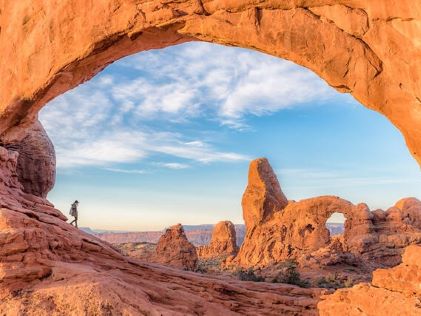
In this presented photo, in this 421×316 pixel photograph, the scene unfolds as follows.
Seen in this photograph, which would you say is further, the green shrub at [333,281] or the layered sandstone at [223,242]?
the layered sandstone at [223,242]

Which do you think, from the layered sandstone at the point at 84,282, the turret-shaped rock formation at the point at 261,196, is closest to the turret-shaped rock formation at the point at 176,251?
the layered sandstone at the point at 84,282

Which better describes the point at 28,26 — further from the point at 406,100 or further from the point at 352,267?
the point at 352,267

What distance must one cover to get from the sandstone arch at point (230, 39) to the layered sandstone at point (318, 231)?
19022mm

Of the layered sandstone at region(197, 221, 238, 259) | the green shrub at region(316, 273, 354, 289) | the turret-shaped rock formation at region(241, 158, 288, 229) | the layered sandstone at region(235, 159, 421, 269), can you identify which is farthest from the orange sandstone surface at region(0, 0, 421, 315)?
the layered sandstone at region(197, 221, 238, 259)

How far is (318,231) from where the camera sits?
37.2 metres

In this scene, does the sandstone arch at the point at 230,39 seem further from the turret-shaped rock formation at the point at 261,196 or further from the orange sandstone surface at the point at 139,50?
the turret-shaped rock formation at the point at 261,196

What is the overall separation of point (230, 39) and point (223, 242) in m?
43.4

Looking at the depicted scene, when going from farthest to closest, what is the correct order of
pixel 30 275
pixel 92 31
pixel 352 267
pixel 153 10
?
pixel 352 267 → pixel 92 31 → pixel 153 10 → pixel 30 275

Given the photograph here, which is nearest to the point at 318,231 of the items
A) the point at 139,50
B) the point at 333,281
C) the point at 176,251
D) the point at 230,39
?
the point at 333,281

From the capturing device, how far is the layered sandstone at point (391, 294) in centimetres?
657

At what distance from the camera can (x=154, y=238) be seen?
466 ft

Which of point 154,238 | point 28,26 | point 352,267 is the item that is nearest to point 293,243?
point 352,267

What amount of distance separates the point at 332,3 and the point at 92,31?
229 inches

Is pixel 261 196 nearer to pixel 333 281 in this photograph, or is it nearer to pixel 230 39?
pixel 333 281
